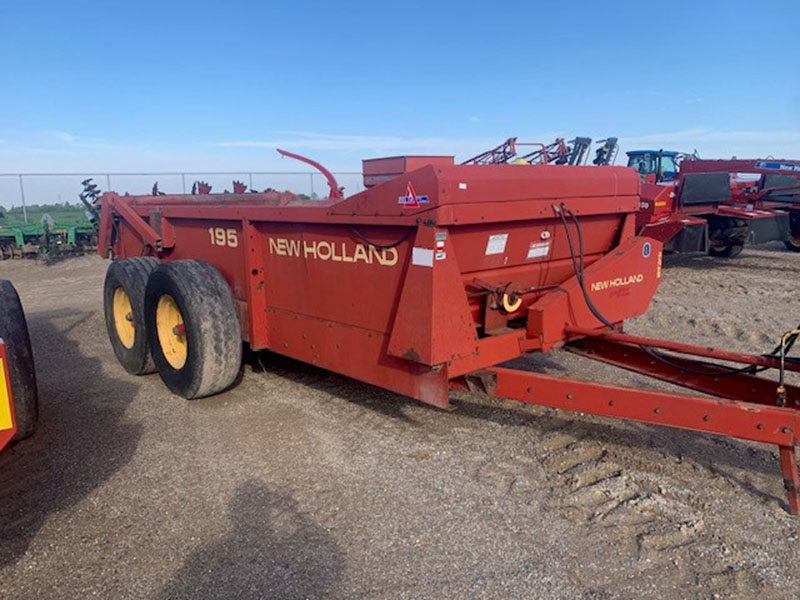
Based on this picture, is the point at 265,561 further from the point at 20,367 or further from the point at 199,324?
the point at 199,324

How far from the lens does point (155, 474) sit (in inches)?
140

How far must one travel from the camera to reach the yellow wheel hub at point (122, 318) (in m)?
5.62

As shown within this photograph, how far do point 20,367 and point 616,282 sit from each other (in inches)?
146

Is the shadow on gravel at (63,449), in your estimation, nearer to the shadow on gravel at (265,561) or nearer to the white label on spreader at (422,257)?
the shadow on gravel at (265,561)

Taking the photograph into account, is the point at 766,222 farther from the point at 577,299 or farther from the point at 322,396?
the point at 322,396

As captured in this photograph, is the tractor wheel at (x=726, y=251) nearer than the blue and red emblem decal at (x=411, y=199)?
No

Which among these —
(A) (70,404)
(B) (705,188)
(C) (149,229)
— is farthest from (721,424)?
(B) (705,188)

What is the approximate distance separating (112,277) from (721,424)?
4.95 meters

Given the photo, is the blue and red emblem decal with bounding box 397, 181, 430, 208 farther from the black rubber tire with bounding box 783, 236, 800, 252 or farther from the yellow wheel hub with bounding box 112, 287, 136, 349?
the black rubber tire with bounding box 783, 236, 800, 252

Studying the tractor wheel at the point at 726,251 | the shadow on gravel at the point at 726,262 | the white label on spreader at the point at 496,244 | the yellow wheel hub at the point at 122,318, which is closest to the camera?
the white label on spreader at the point at 496,244

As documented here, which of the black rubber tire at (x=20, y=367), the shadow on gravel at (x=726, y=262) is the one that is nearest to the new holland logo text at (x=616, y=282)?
the black rubber tire at (x=20, y=367)

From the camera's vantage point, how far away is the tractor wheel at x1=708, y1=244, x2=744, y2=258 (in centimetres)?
1235

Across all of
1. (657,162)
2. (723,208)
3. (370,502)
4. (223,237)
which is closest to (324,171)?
(223,237)

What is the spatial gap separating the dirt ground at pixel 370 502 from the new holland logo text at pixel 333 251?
1148mm
